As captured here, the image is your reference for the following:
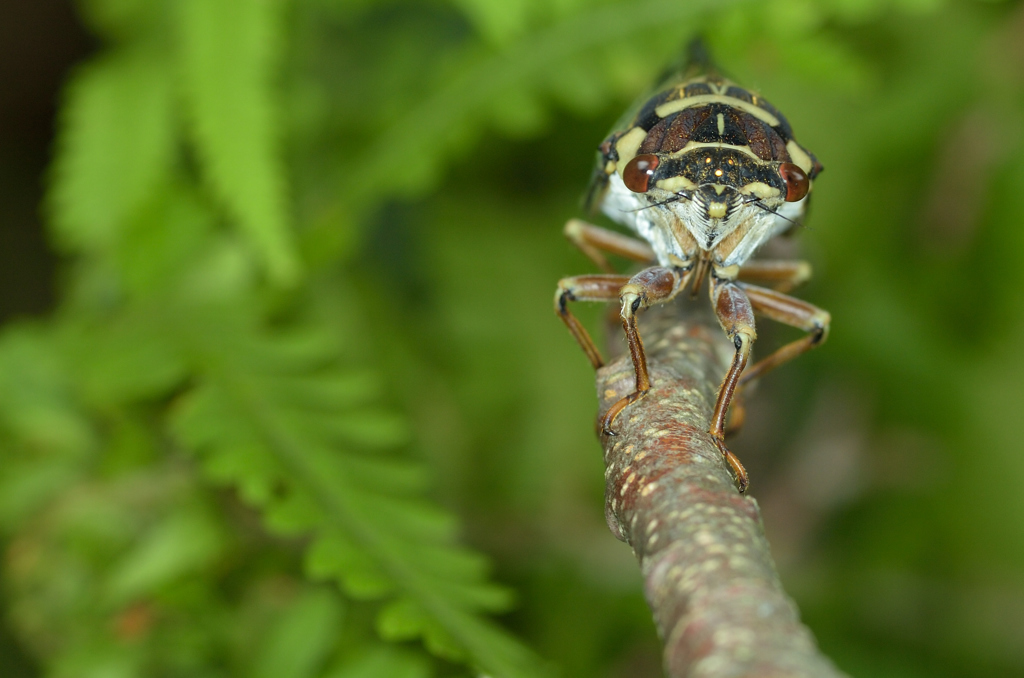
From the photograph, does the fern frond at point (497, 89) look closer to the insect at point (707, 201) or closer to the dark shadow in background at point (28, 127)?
the insect at point (707, 201)

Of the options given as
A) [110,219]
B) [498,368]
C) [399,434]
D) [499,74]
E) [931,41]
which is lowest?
[399,434]

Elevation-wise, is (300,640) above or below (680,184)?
below

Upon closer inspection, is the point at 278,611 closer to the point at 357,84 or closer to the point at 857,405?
the point at 357,84

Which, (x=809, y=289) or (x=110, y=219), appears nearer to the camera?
(x=110, y=219)

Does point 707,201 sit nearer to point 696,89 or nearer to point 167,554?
point 696,89

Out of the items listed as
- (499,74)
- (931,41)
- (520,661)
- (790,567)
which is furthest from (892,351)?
(520,661)

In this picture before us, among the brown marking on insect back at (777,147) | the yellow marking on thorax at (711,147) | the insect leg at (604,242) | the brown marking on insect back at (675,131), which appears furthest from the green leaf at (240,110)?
the brown marking on insect back at (777,147)

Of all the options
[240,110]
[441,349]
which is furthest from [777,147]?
[441,349]
